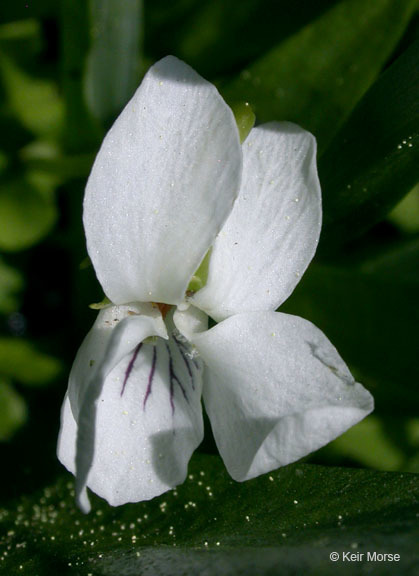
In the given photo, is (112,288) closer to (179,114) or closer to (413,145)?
(179,114)

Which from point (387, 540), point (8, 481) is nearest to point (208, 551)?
point (387, 540)

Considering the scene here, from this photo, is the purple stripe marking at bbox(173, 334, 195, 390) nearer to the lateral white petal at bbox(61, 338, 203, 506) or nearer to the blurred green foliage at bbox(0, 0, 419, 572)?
the lateral white petal at bbox(61, 338, 203, 506)

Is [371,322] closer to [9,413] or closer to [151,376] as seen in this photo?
[151,376]

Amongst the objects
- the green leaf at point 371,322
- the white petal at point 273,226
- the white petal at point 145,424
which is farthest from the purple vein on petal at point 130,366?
the green leaf at point 371,322

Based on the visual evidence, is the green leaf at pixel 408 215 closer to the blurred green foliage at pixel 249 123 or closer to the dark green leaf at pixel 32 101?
the blurred green foliage at pixel 249 123

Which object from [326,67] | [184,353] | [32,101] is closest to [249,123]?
[184,353]

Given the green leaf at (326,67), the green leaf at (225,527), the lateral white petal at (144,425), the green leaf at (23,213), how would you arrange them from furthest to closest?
the green leaf at (23,213) → the green leaf at (326,67) → the lateral white petal at (144,425) → the green leaf at (225,527)
